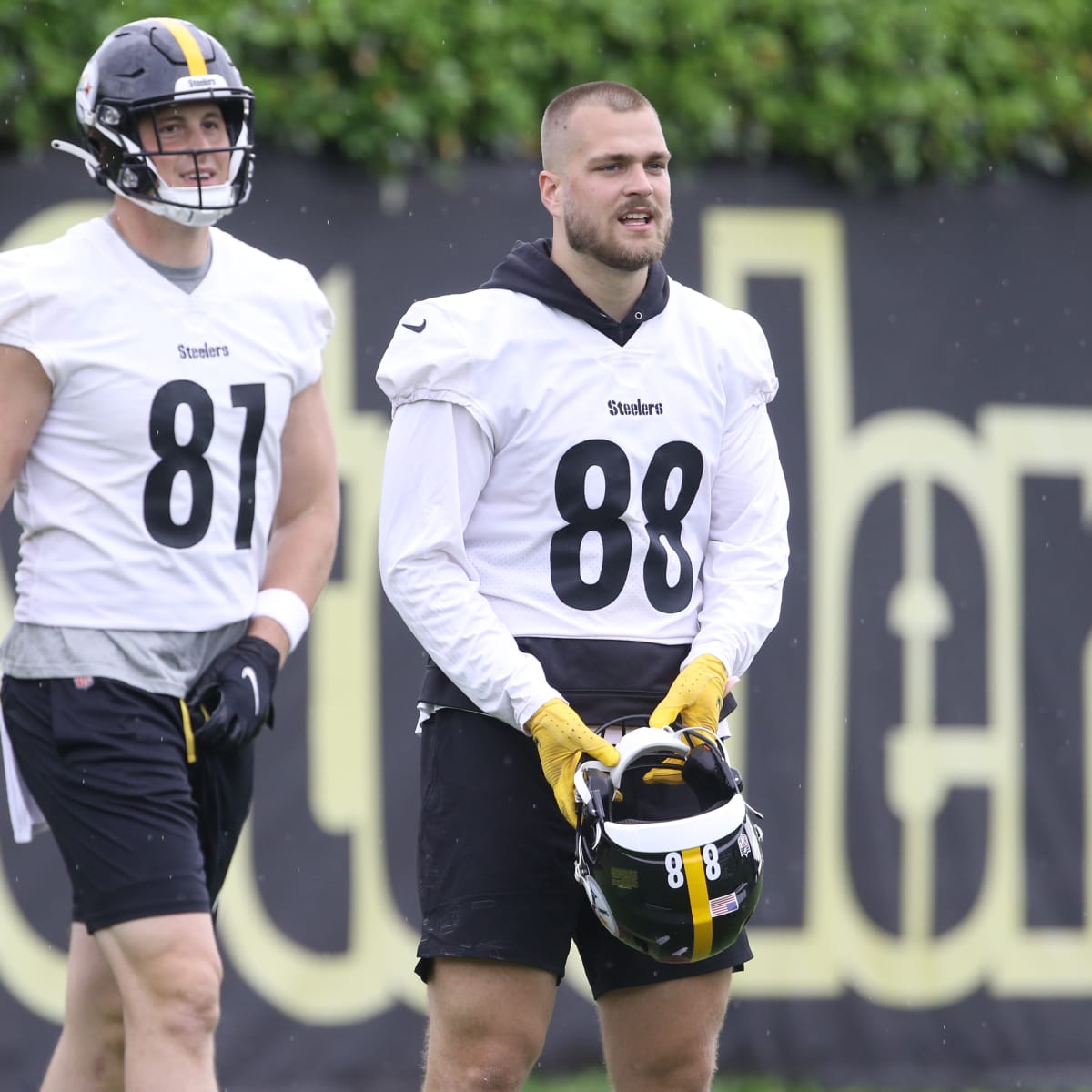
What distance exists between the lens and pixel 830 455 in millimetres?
6391

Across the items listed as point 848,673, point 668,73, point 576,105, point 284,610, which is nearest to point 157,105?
point 576,105

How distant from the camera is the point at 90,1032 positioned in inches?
155

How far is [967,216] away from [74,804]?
155 inches

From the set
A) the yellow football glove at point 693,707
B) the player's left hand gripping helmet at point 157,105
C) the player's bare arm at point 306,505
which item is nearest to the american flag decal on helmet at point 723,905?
the yellow football glove at point 693,707

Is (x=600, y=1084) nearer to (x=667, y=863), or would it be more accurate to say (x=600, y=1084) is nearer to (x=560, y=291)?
(x=667, y=863)

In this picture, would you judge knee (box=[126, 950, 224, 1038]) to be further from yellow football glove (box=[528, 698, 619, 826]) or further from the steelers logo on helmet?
the steelers logo on helmet

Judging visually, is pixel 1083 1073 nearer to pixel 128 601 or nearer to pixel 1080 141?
pixel 1080 141

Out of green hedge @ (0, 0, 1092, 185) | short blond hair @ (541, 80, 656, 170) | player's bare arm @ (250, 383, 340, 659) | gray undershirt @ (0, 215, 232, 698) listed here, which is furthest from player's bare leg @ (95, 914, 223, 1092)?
green hedge @ (0, 0, 1092, 185)

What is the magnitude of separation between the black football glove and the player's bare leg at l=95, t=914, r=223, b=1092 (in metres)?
0.37

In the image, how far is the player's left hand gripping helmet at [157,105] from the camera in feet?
12.9

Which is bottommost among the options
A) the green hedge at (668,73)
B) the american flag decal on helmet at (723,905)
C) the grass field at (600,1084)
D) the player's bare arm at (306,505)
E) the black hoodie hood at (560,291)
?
the grass field at (600,1084)

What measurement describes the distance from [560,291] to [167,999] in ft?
5.03

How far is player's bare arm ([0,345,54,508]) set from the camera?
3.79 metres

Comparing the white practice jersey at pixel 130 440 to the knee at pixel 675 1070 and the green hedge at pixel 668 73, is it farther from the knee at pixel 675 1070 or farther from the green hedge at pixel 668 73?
the green hedge at pixel 668 73
